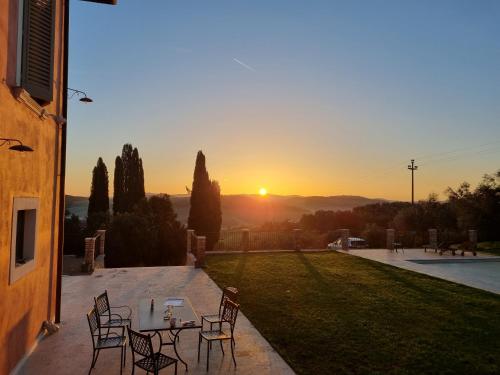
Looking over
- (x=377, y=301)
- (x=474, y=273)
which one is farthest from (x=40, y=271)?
(x=474, y=273)

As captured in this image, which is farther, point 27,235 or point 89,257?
point 89,257

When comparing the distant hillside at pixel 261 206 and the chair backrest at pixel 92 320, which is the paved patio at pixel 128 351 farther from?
the distant hillside at pixel 261 206

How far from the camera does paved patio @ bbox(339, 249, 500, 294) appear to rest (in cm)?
1260

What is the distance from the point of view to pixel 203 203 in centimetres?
2883

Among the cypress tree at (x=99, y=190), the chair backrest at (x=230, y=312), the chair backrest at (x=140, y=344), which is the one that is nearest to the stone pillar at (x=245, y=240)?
the chair backrest at (x=230, y=312)

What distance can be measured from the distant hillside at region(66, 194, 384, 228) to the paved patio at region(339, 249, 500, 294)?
172 feet

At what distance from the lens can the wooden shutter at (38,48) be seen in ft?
17.3

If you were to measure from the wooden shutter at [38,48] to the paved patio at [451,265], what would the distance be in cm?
1219

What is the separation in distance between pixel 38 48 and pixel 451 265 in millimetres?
16218

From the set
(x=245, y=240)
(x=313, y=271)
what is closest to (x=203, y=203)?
(x=245, y=240)

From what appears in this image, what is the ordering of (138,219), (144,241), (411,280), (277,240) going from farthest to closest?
(138,219) < (144,241) < (277,240) < (411,280)

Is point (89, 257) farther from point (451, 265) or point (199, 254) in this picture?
point (451, 265)

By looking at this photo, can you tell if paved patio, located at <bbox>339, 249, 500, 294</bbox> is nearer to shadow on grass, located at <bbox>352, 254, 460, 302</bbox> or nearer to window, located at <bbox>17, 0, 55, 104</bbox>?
shadow on grass, located at <bbox>352, 254, 460, 302</bbox>

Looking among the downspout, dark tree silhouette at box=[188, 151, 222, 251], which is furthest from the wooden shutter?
dark tree silhouette at box=[188, 151, 222, 251]
